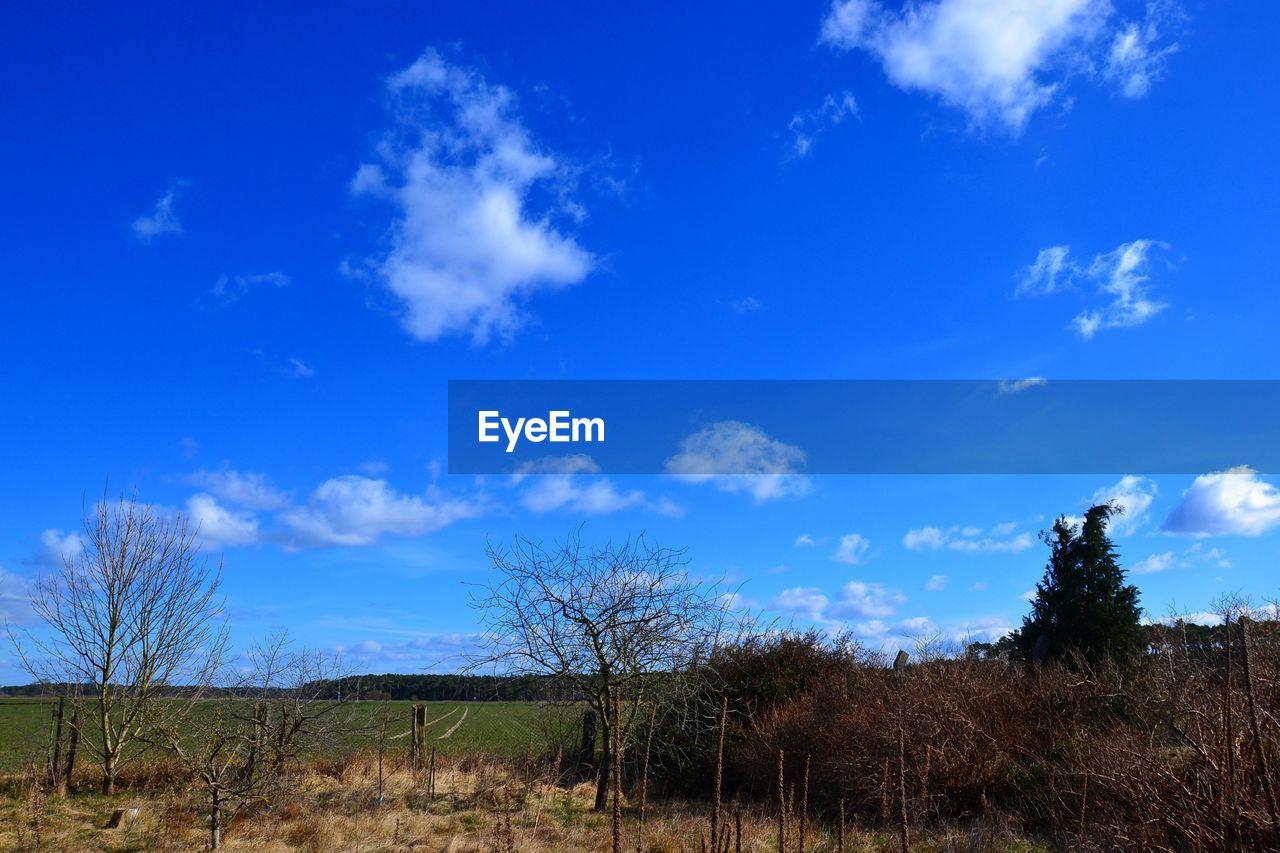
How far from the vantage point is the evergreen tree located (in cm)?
2108

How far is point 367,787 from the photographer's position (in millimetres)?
14789

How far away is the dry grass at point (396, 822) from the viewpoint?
1042 centimetres

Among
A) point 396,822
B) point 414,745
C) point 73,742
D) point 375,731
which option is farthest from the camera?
point 414,745

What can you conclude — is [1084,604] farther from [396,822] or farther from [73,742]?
[73,742]

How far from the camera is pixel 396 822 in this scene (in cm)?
1164

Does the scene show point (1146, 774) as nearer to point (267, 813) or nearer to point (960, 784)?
point (960, 784)

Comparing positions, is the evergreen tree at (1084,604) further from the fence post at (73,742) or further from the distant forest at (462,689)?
the fence post at (73,742)

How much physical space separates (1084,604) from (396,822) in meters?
17.0

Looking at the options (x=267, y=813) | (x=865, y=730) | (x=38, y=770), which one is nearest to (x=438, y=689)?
(x=38, y=770)

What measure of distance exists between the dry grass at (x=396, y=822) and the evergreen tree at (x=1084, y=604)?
11081 millimetres

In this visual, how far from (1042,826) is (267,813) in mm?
10208

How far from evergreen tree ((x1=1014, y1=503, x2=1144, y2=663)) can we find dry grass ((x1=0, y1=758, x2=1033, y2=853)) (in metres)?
11.1

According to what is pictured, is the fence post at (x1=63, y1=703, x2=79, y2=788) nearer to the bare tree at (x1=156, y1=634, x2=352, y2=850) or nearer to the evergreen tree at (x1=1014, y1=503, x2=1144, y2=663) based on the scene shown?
the bare tree at (x1=156, y1=634, x2=352, y2=850)

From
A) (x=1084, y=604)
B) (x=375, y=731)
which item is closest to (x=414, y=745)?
(x=375, y=731)
